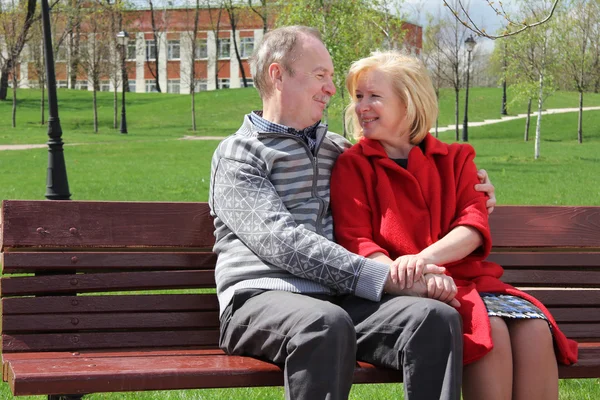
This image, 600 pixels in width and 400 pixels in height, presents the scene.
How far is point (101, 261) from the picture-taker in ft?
12.3

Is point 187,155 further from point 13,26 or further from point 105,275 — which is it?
point 105,275

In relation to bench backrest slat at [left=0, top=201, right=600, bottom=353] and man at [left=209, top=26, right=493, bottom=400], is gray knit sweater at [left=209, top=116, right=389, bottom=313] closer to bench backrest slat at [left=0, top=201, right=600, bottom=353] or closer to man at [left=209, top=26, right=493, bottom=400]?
man at [left=209, top=26, right=493, bottom=400]

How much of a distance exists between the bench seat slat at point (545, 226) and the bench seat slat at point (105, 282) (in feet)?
4.57

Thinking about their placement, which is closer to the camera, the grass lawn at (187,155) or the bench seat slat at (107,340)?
the bench seat slat at (107,340)

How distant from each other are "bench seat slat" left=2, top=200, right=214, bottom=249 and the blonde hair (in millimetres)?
852

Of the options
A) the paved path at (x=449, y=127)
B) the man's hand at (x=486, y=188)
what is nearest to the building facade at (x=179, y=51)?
the paved path at (x=449, y=127)

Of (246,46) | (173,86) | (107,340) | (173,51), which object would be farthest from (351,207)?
(173,86)

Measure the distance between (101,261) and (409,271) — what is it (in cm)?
135

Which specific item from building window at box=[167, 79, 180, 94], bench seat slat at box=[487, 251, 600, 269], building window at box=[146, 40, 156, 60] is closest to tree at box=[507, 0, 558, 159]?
bench seat slat at box=[487, 251, 600, 269]

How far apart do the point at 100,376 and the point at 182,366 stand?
294 mm

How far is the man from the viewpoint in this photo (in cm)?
297

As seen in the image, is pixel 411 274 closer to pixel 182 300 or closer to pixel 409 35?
pixel 182 300

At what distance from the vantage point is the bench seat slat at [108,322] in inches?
142

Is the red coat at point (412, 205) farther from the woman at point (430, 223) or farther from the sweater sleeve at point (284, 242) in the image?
the sweater sleeve at point (284, 242)
